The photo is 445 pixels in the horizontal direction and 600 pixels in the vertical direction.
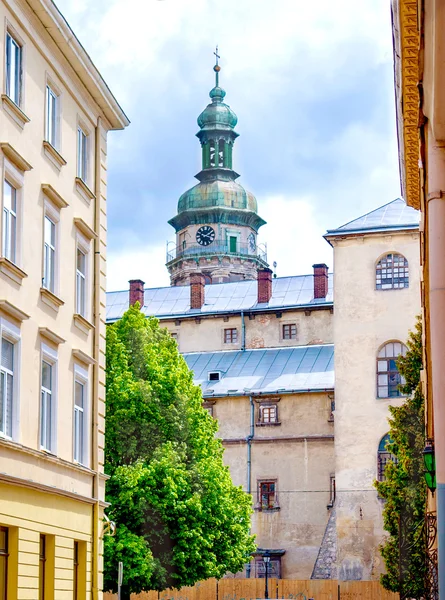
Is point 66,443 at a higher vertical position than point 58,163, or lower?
lower

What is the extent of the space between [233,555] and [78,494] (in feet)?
63.4

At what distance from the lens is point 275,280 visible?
7400 centimetres

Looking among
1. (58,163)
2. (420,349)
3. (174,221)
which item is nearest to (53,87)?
(58,163)

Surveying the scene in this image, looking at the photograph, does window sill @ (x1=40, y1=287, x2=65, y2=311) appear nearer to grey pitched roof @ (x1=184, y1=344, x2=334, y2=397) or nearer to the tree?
the tree

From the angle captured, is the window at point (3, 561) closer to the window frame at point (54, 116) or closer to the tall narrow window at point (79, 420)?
the tall narrow window at point (79, 420)

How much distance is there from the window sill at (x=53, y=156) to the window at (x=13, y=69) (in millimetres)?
1345

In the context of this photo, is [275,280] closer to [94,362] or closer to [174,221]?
[174,221]

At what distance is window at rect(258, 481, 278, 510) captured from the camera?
58000 millimetres

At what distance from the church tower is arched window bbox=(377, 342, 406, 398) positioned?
4430cm

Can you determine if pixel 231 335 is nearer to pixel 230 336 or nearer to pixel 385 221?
pixel 230 336

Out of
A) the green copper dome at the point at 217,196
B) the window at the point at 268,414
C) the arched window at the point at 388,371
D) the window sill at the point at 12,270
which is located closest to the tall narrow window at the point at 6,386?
the window sill at the point at 12,270

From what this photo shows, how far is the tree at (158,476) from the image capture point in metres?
37.0

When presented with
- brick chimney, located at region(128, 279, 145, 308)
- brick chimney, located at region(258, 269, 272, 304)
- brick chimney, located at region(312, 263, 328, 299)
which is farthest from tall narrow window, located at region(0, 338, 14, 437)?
brick chimney, located at region(128, 279, 145, 308)

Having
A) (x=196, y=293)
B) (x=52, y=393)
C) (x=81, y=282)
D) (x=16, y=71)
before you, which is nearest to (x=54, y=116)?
(x=16, y=71)
